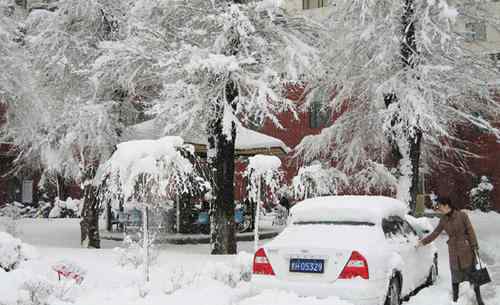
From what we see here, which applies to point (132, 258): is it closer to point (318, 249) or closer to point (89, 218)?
point (318, 249)

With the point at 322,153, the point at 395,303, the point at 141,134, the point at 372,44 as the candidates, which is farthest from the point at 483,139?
the point at 395,303

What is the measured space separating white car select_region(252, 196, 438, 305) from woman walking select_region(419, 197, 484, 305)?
23.5 inches

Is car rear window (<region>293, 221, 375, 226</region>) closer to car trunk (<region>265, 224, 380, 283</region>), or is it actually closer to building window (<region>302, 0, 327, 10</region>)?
car trunk (<region>265, 224, 380, 283</region>)

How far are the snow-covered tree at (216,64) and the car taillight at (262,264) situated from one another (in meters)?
5.39

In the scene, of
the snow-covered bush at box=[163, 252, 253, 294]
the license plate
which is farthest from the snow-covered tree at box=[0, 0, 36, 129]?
the license plate

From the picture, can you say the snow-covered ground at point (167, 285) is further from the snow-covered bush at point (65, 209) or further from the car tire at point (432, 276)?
the snow-covered bush at point (65, 209)

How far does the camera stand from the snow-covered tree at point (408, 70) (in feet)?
47.7

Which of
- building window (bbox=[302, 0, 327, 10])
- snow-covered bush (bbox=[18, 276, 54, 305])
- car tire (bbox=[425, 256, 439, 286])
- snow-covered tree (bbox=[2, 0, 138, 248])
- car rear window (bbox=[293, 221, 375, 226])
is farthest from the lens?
building window (bbox=[302, 0, 327, 10])

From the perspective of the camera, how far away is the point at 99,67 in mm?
13773

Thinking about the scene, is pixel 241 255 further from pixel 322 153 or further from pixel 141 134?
pixel 322 153

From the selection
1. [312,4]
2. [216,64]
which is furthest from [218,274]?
[312,4]

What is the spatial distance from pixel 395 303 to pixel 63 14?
40.3 feet

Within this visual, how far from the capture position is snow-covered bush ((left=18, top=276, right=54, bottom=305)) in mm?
7195

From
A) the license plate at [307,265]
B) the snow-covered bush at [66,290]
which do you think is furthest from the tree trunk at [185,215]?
the license plate at [307,265]
